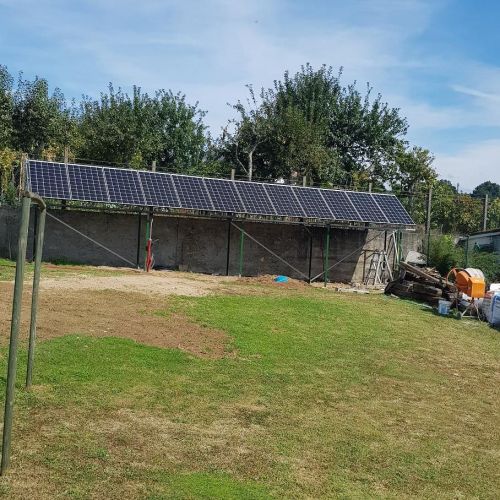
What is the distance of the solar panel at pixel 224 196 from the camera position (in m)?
22.2

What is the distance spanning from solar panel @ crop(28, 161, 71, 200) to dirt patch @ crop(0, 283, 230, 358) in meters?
6.47

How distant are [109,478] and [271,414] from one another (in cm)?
262

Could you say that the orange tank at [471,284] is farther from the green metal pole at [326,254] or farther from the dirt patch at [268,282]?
the green metal pole at [326,254]

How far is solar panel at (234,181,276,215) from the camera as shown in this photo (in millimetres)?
22672

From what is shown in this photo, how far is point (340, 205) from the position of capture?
2452 centimetres

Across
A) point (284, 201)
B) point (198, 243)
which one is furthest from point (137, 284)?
point (284, 201)

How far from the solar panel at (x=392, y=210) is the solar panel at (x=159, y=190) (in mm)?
8299

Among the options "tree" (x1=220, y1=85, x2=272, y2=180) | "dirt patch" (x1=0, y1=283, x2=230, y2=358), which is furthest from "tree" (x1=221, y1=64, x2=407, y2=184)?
"dirt patch" (x1=0, y1=283, x2=230, y2=358)

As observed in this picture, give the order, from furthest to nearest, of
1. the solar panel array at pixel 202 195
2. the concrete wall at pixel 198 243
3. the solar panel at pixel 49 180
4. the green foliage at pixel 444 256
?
the green foliage at pixel 444 256 → the concrete wall at pixel 198 243 → the solar panel array at pixel 202 195 → the solar panel at pixel 49 180

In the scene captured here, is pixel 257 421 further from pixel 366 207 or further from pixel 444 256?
pixel 444 256

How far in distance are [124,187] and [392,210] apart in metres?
10.5

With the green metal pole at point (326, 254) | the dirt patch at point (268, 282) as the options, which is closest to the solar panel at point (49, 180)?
the dirt patch at point (268, 282)

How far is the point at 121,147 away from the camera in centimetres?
3359

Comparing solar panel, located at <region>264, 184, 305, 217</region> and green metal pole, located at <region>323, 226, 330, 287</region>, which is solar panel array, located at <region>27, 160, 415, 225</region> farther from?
green metal pole, located at <region>323, 226, 330, 287</region>
